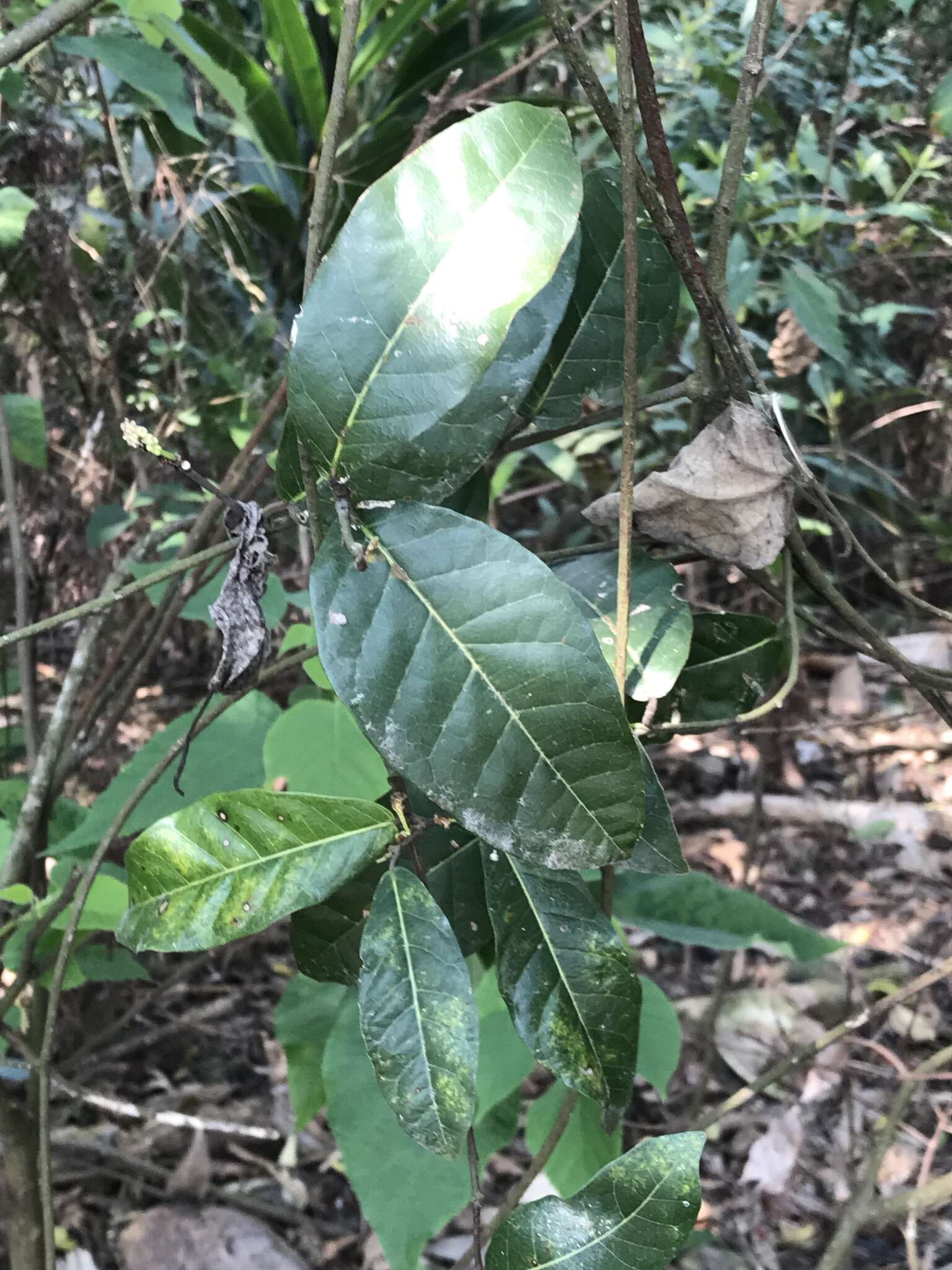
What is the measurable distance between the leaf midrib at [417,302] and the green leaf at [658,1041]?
0.54 meters

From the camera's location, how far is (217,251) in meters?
1.66

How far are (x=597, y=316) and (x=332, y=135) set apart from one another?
158 millimetres

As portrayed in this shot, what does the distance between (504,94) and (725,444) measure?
3.59 feet

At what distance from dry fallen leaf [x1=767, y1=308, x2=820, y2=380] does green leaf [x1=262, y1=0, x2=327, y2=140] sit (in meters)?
0.94

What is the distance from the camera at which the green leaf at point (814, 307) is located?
1.09 metres

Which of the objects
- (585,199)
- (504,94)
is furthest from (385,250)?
(504,94)

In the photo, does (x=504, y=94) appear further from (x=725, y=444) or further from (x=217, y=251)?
(x=725, y=444)

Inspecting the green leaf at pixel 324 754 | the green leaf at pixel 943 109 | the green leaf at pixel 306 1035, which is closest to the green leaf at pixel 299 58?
the green leaf at pixel 943 109

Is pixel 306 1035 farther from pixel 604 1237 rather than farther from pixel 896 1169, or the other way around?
pixel 896 1169

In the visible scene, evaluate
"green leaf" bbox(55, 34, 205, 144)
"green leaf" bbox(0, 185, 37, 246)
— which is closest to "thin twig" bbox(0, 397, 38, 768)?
"green leaf" bbox(0, 185, 37, 246)

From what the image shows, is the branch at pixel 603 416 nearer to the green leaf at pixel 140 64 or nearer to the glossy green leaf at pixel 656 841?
the glossy green leaf at pixel 656 841

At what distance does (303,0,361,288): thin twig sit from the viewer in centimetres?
36

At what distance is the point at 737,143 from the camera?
0.40 meters

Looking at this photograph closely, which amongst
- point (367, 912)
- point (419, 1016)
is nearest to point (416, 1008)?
point (419, 1016)
